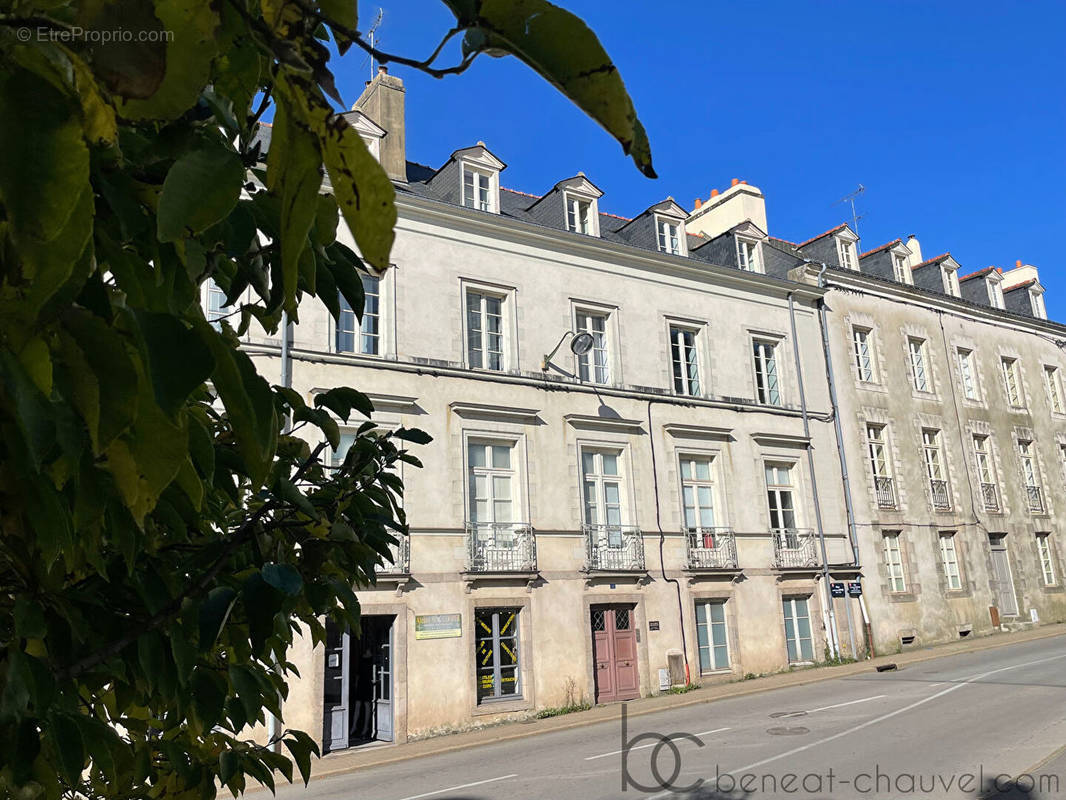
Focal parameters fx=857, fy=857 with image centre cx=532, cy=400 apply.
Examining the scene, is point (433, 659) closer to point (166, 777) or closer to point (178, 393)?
point (166, 777)

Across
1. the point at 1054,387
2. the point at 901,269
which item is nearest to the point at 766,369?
the point at 901,269

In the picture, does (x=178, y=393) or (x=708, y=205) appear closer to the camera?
(x=178, y=393)

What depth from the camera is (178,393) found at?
2.23 ft

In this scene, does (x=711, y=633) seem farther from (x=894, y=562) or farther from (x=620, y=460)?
(x=894, y=562)

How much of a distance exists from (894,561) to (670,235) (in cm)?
1037

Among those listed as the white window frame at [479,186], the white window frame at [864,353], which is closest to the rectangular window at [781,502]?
the white window frame at [864,353]

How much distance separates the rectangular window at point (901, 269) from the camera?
2639 cm

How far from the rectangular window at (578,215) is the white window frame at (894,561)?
36.7 ft

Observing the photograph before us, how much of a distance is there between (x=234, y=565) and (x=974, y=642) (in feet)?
80.8

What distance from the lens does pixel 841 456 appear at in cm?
2217

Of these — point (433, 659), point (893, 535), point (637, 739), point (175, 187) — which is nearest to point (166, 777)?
point (175, 187)

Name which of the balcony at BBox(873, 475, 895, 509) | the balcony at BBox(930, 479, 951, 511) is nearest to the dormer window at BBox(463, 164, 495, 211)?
the balcony at BBox(873, 475, 895, 509)

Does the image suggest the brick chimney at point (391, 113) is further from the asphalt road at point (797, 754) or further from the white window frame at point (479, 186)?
the asphalt road at point (797, 754)

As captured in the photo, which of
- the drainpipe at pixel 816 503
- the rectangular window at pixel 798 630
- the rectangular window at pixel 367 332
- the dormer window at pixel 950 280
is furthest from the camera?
the dormer window at pixel 950 280
